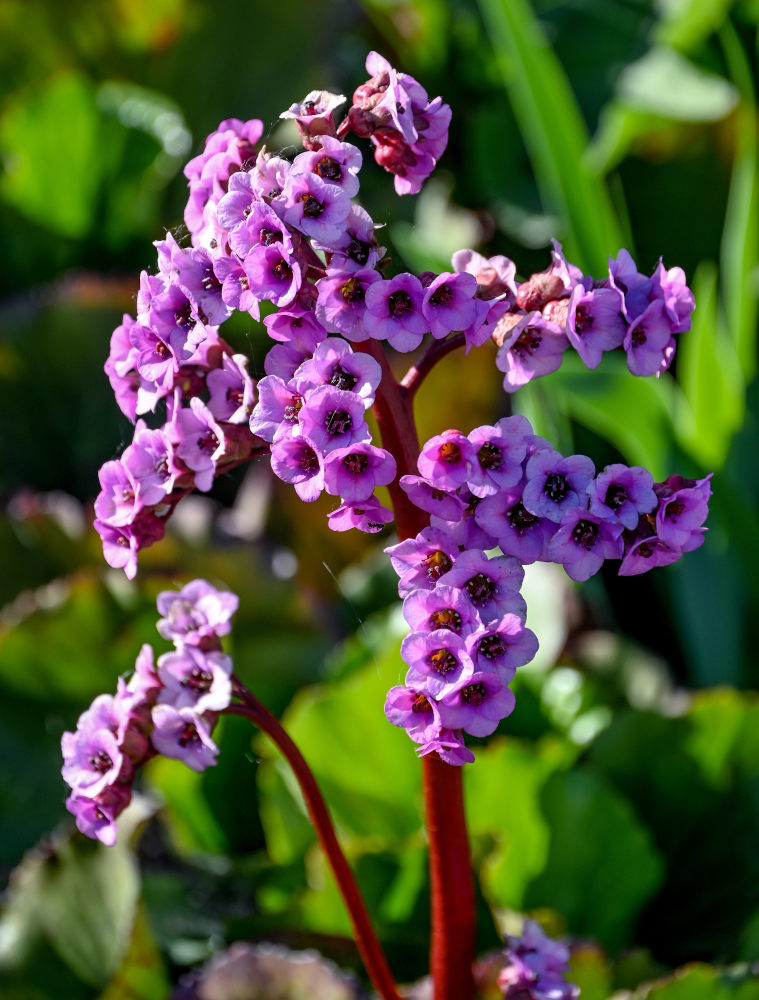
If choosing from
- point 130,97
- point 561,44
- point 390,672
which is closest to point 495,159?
point 561,44

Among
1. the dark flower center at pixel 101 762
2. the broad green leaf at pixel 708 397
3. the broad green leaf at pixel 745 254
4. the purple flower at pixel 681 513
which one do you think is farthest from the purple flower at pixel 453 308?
the broad green leaf at pixel 745 254

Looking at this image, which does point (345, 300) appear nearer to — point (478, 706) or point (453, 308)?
point (453, 308)

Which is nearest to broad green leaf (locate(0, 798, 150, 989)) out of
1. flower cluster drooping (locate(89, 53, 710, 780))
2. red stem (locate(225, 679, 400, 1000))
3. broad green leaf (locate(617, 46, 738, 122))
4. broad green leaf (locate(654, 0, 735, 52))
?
red stem (locate(225, 679, 400, 1000))

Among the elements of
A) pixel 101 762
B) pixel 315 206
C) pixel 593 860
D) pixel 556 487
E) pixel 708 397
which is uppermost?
pixel 315 206

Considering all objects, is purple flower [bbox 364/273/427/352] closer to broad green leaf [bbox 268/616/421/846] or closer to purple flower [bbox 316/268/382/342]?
purple flower [bbox 316/268/382/342]

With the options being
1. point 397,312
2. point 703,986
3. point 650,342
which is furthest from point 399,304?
point 703,986

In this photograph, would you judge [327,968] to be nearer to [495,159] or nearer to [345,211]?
[345,211]
